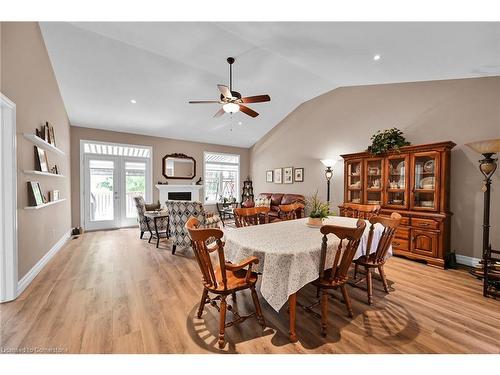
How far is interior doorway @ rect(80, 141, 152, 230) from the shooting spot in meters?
5.77

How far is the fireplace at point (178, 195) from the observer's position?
6828 millimetres

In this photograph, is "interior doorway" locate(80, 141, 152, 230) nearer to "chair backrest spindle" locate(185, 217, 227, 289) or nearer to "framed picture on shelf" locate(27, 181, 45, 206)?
"framed picture on shelf" locate(27, 181, 45, 206)

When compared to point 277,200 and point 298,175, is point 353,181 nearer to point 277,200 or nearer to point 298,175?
point 298,175

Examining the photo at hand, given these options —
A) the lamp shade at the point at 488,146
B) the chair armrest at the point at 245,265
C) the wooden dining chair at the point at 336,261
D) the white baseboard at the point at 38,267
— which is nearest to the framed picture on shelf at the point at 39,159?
the white baseboard at the point at 38,267

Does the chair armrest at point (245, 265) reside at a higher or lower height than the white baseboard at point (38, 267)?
higher

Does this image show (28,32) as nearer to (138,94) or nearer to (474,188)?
(138,94)

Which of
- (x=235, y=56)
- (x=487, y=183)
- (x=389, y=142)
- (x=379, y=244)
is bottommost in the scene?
(x=379, y=244)

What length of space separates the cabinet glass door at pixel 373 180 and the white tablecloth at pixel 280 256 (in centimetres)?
269

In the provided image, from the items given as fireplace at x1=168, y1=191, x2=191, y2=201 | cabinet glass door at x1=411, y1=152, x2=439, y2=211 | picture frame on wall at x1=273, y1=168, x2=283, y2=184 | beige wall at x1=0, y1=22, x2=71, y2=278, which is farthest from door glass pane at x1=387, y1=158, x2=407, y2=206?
fireplace at x1=168, y1=191, x2=191, y2=201

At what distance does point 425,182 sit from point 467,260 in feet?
4.44

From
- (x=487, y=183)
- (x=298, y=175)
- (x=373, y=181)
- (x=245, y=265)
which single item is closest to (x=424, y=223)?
(x=487, y=183)

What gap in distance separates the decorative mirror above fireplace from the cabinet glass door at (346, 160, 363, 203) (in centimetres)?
489

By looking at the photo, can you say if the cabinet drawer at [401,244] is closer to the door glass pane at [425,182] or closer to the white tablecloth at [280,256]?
the door glass pane at [425,182]

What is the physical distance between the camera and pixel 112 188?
608 cm
